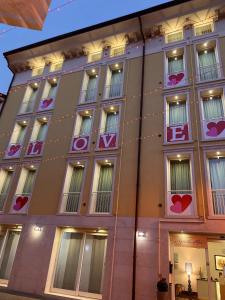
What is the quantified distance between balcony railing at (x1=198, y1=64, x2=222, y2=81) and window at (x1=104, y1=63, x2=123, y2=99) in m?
4.12

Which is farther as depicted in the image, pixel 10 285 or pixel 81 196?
pixel 81 196

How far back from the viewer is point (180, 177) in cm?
993

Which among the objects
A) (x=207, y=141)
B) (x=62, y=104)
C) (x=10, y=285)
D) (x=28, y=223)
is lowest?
(x=10, y=285)

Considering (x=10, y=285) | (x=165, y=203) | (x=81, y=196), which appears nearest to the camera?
(x=165, y=203)

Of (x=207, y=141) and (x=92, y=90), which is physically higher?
(x=92, y=90)

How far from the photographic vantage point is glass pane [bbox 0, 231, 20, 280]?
1079cm

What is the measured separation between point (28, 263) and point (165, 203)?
6253 millimetres

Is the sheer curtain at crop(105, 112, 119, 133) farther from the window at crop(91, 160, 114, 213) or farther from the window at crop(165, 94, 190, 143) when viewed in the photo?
the window at crop(165, 94, 190, 143)

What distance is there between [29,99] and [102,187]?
8760mm

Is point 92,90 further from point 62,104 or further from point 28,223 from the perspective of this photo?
point 28,223

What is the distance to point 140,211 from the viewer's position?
954cm

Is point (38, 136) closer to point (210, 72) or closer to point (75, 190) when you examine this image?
point (75, 190)

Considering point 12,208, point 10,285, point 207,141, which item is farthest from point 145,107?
point 10,285

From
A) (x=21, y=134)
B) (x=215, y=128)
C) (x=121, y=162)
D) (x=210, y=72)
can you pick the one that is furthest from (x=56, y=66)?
(x=215, y=128)
